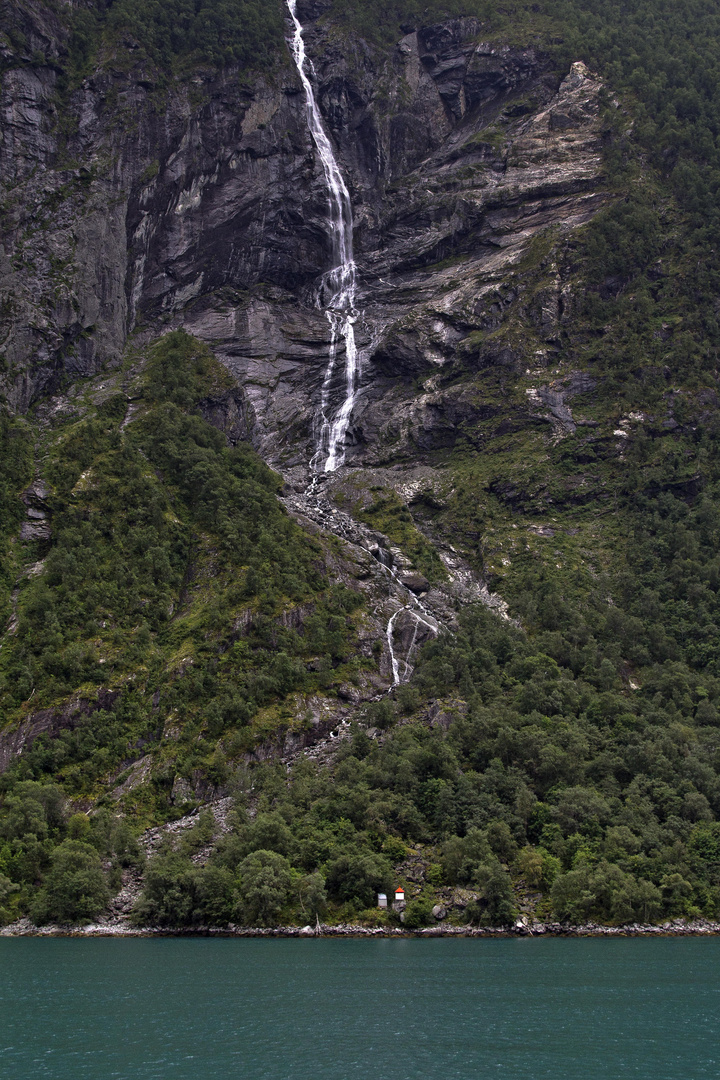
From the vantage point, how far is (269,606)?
358 feet

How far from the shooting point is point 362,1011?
49.7m

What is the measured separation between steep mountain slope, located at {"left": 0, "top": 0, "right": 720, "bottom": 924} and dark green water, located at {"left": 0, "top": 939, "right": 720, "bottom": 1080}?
11211mm

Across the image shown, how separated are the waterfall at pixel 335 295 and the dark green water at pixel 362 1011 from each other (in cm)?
9933

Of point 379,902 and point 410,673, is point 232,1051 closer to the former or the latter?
point 379,902

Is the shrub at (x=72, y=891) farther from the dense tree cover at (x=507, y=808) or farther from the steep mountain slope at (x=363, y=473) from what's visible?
the dense tree cover at (x=507, y=808)

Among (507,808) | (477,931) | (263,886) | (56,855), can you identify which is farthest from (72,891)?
(507,808)

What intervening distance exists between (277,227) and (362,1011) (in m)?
150

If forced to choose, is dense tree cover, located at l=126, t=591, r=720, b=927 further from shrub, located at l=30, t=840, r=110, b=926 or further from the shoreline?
shrub, located at l=30, t=840, r=110, b=926

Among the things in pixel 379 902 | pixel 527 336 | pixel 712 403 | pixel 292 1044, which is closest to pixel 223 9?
pixel 527 336

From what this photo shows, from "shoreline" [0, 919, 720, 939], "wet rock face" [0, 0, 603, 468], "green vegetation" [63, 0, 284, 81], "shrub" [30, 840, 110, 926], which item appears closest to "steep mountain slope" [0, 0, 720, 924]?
"shrub" [30, 840, 110, 926]

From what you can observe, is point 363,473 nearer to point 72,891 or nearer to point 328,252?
point 328,252

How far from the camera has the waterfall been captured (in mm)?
159625

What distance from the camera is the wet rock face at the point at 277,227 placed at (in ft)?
513

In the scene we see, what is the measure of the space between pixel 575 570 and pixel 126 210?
335 ft
